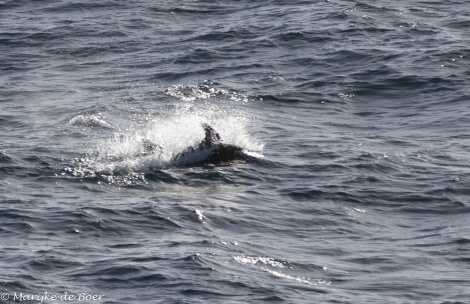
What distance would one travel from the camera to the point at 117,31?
52719 mm

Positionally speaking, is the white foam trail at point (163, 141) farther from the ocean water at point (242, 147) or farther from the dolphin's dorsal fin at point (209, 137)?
the dolphin's dorsal fin at point (209, 137)

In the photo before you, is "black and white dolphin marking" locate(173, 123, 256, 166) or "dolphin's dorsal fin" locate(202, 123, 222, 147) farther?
"dolphin's dorsal fin" locate(202, 123, 222, 147)

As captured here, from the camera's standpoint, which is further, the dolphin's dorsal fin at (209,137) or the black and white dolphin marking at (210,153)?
the dolphin's dorsal fin at (209,137)

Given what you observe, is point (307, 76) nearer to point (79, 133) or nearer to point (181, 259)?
point (79, 133)

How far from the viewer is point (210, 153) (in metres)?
34.1

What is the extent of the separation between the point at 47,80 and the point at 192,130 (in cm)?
Result: 1167

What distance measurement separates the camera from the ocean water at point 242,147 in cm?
2536

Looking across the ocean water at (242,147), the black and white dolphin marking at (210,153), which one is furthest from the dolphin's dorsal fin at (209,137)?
the ocean water at (242,147)

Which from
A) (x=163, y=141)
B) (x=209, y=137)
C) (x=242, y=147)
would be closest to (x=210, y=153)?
(x=209, y=137)

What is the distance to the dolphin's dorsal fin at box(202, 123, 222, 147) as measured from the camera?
34.2m

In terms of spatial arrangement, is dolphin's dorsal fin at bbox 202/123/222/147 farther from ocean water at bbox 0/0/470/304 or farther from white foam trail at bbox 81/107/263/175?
ocean water at bbox 0/0/470/304

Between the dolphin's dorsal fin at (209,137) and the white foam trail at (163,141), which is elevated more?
the dolphin's dorsal fin at (209,137)

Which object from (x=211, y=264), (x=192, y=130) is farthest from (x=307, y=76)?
(x=211, y=264)

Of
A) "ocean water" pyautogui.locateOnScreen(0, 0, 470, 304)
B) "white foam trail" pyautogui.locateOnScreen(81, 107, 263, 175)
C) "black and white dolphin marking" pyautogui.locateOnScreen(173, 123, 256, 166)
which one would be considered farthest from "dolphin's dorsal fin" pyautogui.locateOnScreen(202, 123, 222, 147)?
"ocean water" pyautogui.locateOnScreen(0, 0, 470, 304)
